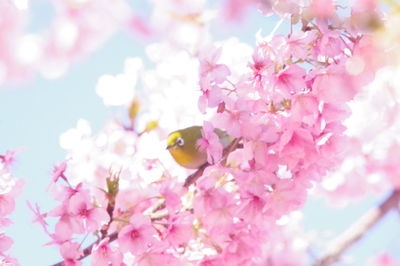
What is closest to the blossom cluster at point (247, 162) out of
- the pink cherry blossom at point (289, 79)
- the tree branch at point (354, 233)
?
the pink cherry blossom at point (289, 79)

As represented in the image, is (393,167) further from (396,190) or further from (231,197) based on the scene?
(231,197)

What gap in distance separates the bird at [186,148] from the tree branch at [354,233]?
208 cm

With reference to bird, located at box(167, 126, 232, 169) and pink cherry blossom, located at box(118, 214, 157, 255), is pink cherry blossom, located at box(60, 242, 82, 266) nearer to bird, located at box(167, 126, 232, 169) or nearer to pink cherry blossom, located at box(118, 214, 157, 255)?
pink cherry blossom, located at box(118, 214, 157, 255)

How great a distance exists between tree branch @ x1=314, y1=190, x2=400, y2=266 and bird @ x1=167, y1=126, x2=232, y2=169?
208cm

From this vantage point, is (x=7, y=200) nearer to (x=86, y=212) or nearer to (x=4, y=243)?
(x=4, y=243)

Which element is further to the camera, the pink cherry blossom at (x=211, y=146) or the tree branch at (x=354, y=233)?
the tree branch at (x=354, y=233)

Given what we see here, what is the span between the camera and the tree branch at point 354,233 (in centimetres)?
425

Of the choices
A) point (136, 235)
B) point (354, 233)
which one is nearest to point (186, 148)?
point (136, 235)

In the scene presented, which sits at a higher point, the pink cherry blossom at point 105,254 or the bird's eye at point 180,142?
the pink cherry blossom at point 105,254

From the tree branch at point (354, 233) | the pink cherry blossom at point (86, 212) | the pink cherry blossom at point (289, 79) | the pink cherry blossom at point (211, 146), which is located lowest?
the tree branch at point (354, 233)

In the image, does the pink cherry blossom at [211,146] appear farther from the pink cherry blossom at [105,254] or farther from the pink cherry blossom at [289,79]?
the pink cherry blossom at [105,254]

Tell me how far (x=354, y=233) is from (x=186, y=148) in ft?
7.28

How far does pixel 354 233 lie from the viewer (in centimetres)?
429

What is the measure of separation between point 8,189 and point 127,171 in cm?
49
